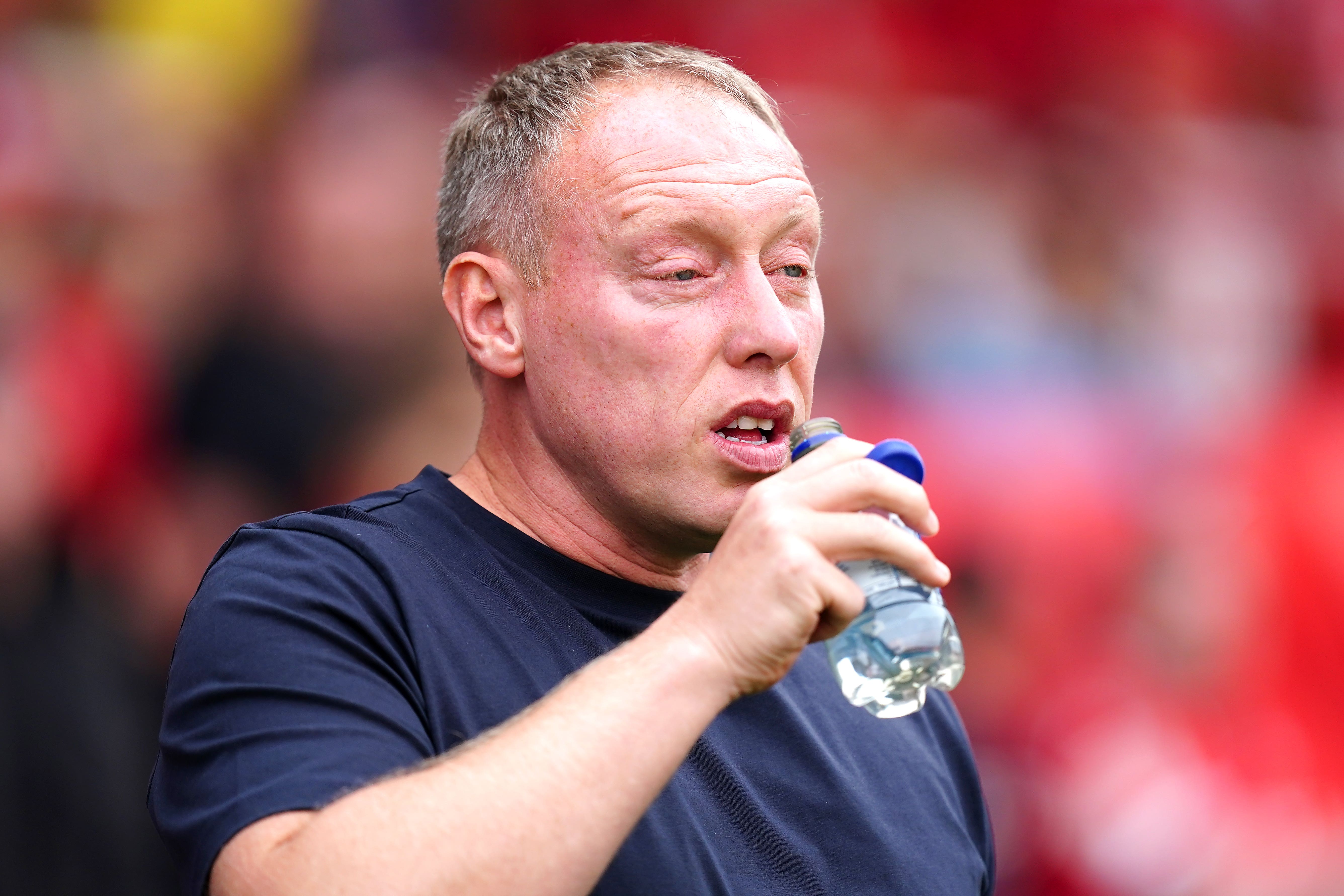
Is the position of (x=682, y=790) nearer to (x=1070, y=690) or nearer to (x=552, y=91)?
(x=552, y=91)

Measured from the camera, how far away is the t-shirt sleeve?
1.41m

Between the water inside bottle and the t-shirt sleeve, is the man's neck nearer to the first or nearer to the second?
the t-shirt sleeve

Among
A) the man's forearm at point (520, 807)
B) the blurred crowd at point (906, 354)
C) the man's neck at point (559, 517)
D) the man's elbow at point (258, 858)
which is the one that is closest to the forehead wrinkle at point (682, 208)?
the man's neck at point (559, 517)

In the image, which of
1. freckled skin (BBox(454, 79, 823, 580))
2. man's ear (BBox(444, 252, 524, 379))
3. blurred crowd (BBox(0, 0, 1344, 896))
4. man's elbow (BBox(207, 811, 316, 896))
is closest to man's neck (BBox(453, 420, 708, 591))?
freckled skin (BBox(454, 79, 823, 580))

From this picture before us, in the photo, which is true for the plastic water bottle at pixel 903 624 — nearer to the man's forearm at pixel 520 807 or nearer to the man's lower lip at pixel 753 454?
the man's forearm at pixel 520 807

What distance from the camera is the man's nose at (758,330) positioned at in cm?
187

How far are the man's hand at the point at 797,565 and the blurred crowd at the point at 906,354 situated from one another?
80.0 inches

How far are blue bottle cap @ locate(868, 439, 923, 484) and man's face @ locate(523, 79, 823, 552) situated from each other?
41 centimetres

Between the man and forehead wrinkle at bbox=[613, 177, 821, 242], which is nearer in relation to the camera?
the man

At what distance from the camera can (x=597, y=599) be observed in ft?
Result: 6.27

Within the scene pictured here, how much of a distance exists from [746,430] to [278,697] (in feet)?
2.49

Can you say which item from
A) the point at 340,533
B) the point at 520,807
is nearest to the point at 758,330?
the point at 340,533

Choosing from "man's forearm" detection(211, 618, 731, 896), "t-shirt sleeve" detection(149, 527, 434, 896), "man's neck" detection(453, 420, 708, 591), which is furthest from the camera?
"man's neck" detection(453, 420, 708, 591)

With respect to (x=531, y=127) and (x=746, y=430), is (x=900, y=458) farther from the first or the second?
(x=531, y=127)
